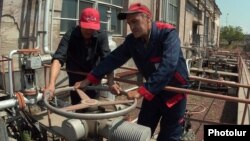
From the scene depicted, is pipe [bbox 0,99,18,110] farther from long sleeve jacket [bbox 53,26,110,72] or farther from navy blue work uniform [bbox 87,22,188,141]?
long sleeve jacket [bbox 53,26,110,72]

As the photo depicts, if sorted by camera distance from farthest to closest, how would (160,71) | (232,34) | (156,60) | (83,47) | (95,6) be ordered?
(232,34) → (95,6) → (83,47) → (156,60) → (160,71)

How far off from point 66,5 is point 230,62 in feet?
44.4

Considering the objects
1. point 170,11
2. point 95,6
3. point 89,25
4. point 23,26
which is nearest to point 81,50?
point 89,25

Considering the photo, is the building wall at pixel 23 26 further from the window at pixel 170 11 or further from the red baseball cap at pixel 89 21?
the window at pixel 170 11

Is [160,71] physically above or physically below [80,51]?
below

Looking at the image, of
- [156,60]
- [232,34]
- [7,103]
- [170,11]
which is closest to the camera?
[7,103]

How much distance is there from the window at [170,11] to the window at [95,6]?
14.4 ft

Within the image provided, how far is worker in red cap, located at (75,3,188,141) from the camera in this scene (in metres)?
3.00

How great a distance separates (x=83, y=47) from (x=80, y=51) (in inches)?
3.6

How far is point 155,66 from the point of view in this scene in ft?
10.7

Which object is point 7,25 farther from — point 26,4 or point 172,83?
point 172,83

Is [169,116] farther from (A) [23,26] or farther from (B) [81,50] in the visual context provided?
(A) [23,26]

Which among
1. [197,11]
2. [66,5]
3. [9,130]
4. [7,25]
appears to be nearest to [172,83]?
[9,130]

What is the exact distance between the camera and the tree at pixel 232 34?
81.5 m
